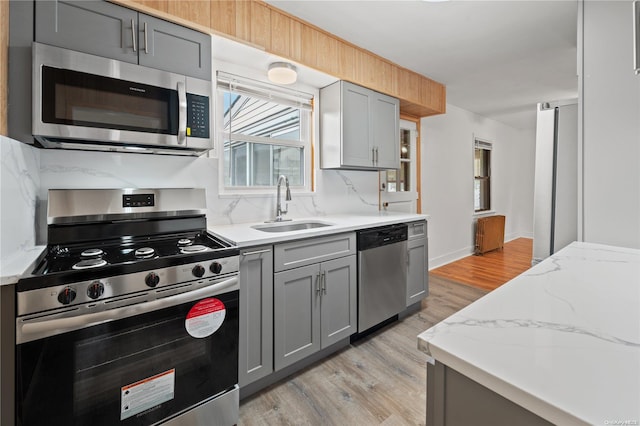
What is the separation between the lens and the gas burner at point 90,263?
1115 mm

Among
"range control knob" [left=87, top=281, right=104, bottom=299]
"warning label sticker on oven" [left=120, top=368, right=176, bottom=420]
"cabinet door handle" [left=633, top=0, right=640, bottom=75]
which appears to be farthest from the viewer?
"warning label sticker on oven" [left=120, top=368, right=176, bottom=420]

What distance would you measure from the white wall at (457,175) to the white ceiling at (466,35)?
0.89 metres

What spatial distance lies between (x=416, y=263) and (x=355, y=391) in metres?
1.40

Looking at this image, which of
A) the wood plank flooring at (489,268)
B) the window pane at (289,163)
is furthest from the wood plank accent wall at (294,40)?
the wood plank flooring at (489,268)

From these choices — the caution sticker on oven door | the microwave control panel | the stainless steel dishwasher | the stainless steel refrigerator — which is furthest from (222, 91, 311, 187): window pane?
the stainless steel refrigerator

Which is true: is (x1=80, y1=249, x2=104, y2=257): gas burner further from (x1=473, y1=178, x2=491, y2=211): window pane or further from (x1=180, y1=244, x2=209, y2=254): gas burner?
(x1=473, y1=178, x2=491, y2=211): window pane

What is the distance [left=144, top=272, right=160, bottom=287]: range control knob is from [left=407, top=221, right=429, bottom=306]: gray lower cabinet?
6.85ft

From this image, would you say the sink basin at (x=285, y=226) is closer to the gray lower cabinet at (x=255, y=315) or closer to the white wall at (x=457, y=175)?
the gray lower cabinet at (x=255, y=315)

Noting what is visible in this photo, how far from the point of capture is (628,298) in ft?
2.49

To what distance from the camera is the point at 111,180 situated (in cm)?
169

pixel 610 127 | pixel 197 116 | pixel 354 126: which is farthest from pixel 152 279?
pixel 610 127

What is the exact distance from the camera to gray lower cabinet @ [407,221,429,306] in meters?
2.70

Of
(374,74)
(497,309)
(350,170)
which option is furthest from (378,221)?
(497,309)

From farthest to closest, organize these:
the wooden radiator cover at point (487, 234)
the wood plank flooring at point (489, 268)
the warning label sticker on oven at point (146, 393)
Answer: the wooden radiator cover at point (487, 234)
the wood plank flooring at point (489, 268)
the warning label sticker on oven at point (146, 393)
